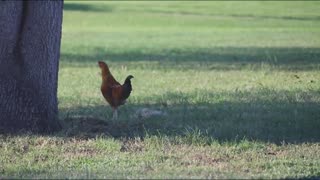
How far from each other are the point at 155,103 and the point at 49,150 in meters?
4.34

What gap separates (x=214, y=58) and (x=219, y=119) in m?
11.9

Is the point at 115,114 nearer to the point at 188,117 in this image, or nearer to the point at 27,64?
the point at 188,117

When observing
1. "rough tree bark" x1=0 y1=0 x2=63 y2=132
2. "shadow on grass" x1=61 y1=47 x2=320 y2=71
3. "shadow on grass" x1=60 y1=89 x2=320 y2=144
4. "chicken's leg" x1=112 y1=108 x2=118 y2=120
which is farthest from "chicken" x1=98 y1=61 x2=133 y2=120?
"shadow on grass" x1=61 y1=47 x2=320 y2=71

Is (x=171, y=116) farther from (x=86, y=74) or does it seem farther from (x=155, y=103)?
(x=86, y=74)

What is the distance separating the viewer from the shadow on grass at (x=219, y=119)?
11234 millimetres

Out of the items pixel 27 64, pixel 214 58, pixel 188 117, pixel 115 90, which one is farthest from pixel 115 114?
pixel 214 58

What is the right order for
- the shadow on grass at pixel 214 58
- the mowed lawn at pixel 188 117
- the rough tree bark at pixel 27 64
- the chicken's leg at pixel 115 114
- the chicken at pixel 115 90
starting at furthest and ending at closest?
the shadow on grass at pixel 214 58 < the chicken's leg at pixel 115 114 < the chicken at pixel 115 90 < the rough tree bark at pixel 27 64 < the mowed lawn at pixel 188 117

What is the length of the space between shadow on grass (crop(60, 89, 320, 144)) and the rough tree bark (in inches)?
21.5

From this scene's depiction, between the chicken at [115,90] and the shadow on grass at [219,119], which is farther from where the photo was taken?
the chicken at [115,90]

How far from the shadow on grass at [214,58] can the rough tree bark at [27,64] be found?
31.6ft

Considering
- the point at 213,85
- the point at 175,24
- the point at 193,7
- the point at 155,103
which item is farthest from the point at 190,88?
the point at 193,7

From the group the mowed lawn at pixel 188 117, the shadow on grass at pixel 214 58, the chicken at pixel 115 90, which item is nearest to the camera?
the mowed lawn at pixel 188 117

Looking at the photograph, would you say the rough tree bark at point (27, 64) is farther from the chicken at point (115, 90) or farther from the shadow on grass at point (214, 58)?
the shadow on grass at point (214, 58)

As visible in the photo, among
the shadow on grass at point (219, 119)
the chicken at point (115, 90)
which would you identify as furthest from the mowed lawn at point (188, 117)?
the chicken at point (115, 90)
